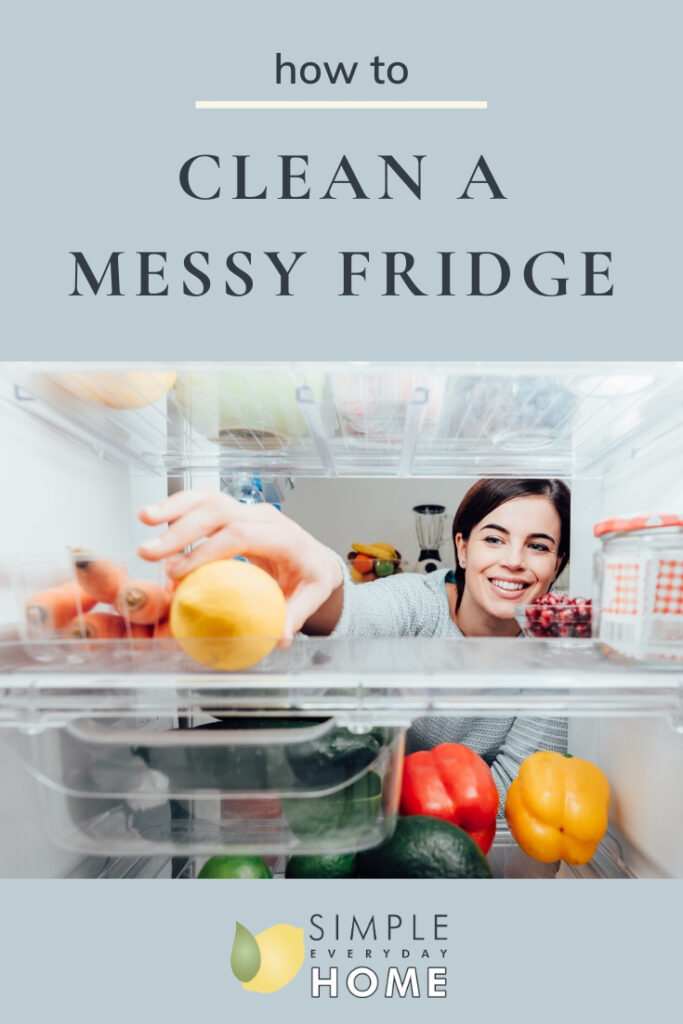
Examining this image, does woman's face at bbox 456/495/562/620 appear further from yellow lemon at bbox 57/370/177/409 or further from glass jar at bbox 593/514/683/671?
yellow lemon at bbox 57/370/177/409

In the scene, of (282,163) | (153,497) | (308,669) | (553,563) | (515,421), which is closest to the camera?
(308,669)

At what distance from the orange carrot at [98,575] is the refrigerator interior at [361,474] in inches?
1.4

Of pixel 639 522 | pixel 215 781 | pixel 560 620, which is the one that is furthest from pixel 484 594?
pixel 215 781

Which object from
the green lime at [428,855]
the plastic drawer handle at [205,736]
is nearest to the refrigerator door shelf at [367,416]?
the plastic drawer handle at [205,736]

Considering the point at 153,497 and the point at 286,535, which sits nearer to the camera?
the point at 286,535

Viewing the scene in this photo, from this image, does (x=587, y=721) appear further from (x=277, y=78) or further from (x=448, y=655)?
(x=277, y=78)

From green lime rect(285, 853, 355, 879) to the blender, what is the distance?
0.83m

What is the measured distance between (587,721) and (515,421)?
0.47 meters

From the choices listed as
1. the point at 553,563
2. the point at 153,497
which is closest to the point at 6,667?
the point at 153,497

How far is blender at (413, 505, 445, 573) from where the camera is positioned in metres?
1.42

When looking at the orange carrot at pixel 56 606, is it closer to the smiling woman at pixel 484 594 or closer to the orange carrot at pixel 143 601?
the orange carrot at pixel 143 601

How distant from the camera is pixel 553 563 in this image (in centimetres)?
118

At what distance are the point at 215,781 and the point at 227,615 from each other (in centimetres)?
21
